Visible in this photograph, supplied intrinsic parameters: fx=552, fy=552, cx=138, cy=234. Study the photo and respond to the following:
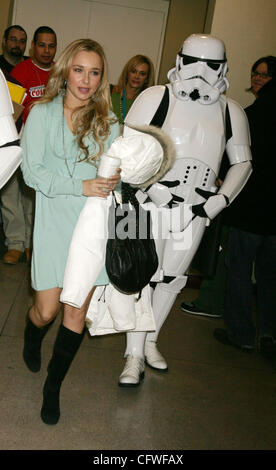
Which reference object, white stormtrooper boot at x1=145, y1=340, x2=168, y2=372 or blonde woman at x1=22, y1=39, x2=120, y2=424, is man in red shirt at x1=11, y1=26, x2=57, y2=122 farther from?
white stormtrooper boot at x1=145, y1=340, x2=168, y2=372

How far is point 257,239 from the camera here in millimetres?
3752

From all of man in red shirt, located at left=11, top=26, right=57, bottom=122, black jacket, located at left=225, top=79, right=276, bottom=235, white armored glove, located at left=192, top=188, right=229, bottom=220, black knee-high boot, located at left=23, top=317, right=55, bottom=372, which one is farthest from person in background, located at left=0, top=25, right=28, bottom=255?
white armored glove, located at left=192, top=188, right=229, bottom=220

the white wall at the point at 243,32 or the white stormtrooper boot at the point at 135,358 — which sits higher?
the white wall at the point at 243,32

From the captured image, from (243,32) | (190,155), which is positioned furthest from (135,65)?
(190,155)

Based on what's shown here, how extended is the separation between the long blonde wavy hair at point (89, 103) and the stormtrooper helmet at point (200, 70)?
0.56 m

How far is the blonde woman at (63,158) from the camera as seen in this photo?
239cm

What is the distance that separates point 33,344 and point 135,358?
0.58m

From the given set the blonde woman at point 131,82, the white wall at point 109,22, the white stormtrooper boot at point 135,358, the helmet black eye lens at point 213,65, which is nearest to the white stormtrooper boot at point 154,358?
the white stormtrooper boot at point 135,358

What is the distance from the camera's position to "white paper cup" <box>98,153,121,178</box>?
2.22 meters

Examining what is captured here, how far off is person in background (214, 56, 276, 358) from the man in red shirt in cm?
178

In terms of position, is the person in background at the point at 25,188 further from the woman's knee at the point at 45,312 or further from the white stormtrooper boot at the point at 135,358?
the woman's knee at the point at 45,312

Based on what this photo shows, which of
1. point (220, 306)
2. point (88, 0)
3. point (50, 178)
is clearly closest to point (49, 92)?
point (50, 178)
